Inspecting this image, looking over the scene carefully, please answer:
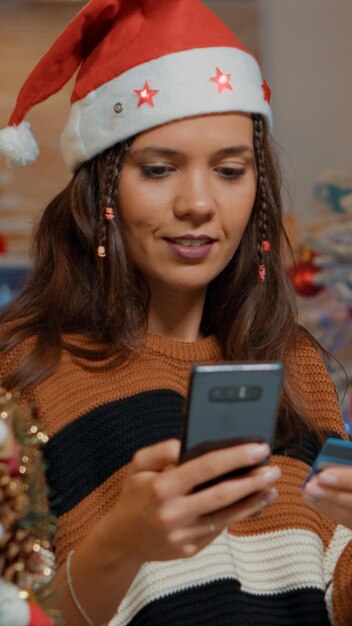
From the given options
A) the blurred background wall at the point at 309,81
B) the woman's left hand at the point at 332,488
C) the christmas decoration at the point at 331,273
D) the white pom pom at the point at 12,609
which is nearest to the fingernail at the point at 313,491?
the woman's left hand at the point at 332,488

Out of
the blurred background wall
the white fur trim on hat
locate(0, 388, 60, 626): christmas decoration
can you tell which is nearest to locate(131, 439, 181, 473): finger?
locate(0, 388, 60, 626): christmas decoration

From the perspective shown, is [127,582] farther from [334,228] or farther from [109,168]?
[334,228]

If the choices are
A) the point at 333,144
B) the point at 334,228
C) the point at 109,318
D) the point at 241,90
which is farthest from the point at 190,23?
the point at 333,144

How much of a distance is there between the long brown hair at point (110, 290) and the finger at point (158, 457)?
34 cm

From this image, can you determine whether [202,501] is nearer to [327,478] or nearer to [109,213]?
[327,478]

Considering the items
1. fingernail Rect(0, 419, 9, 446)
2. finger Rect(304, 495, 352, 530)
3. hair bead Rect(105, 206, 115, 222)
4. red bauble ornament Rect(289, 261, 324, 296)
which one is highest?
hair bead Rect(105, 206, 115, 222)

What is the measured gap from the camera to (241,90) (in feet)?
4.98

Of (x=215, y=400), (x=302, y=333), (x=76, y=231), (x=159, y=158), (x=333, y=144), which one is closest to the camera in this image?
A: (x=215, y=400)

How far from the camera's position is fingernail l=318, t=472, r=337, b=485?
46.8 inches

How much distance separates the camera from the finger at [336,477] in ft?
3.90

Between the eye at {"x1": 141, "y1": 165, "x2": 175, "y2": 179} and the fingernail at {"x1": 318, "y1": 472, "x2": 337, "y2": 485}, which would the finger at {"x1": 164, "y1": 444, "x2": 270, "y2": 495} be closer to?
the fingernail at {"x1": 318, "y1": 472, "x2": 337, "y2": 485}

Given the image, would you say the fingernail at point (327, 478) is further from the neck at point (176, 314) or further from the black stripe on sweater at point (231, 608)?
the neck at point (176, 314)

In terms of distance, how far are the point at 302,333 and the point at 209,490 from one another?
652 mm

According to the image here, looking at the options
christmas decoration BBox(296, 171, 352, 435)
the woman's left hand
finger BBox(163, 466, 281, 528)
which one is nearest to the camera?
finger BBox(163, 466, 281, 528)
